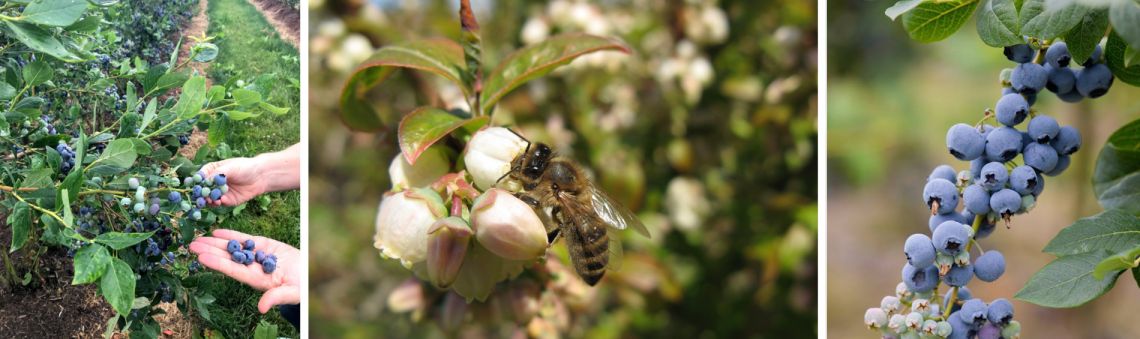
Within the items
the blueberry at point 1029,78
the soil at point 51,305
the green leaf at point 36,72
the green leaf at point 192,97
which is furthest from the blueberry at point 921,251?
the soil at point 51,305

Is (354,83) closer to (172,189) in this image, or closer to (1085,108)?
(172,189)

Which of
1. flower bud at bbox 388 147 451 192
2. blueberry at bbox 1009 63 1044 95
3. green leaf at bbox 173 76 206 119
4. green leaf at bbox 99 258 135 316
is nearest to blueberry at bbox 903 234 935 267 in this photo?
blueberry at bbox 1009 63 1044 95

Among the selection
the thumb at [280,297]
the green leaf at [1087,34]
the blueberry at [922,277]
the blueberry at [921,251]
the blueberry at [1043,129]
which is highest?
the green leaf at [1087,34]

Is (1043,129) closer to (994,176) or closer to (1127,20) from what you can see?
(994,176)

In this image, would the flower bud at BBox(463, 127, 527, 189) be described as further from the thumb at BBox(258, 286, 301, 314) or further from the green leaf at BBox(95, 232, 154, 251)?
the thumb at BBox(258, 286, 301, 314)

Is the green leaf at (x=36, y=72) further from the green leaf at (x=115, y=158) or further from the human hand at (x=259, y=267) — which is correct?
the human hand at (x=259, y=267)

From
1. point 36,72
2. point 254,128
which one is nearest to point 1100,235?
point 36,72

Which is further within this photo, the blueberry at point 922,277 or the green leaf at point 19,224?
the green leaf at point 19,224
